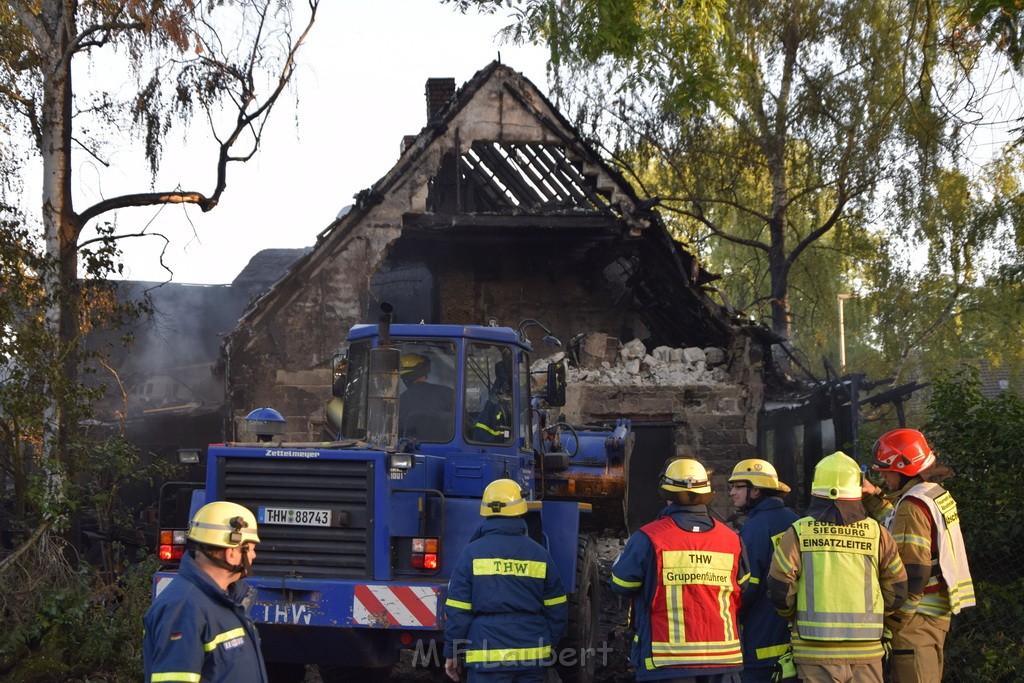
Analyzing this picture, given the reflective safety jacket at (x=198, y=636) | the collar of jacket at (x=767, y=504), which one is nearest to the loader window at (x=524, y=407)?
the collar of jacket at (x=767, y=504)

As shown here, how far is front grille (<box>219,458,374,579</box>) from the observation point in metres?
7.12

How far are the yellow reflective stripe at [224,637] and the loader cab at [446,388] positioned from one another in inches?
152

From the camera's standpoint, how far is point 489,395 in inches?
328

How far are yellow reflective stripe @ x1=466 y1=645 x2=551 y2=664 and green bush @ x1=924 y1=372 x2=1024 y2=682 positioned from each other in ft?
12.7

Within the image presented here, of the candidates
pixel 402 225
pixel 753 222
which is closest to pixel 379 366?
pixel 402 225

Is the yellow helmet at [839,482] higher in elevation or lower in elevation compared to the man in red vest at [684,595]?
higher

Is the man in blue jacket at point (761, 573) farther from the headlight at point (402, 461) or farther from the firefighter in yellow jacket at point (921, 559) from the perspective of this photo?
the headlight at point (402, 461)

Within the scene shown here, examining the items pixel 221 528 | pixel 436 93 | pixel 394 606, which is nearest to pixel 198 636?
pixel 221 528

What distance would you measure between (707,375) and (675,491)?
39.3 ft

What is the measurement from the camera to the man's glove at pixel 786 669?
18.5 feet

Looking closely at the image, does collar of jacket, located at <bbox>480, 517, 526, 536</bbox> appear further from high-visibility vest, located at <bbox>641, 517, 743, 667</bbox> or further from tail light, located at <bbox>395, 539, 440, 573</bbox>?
tail light, located at <bbox>395, 539, 440, 573</bbox>

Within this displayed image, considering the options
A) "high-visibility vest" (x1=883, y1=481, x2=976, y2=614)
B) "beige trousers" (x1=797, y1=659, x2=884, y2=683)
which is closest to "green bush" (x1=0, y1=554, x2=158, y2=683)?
"beige trousers" (x1=797, y1=659, x2=884, y2=683)

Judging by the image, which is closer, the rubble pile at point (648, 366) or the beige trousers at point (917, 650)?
the beige trousers at point (917, 650)

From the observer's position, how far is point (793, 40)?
20703mm
